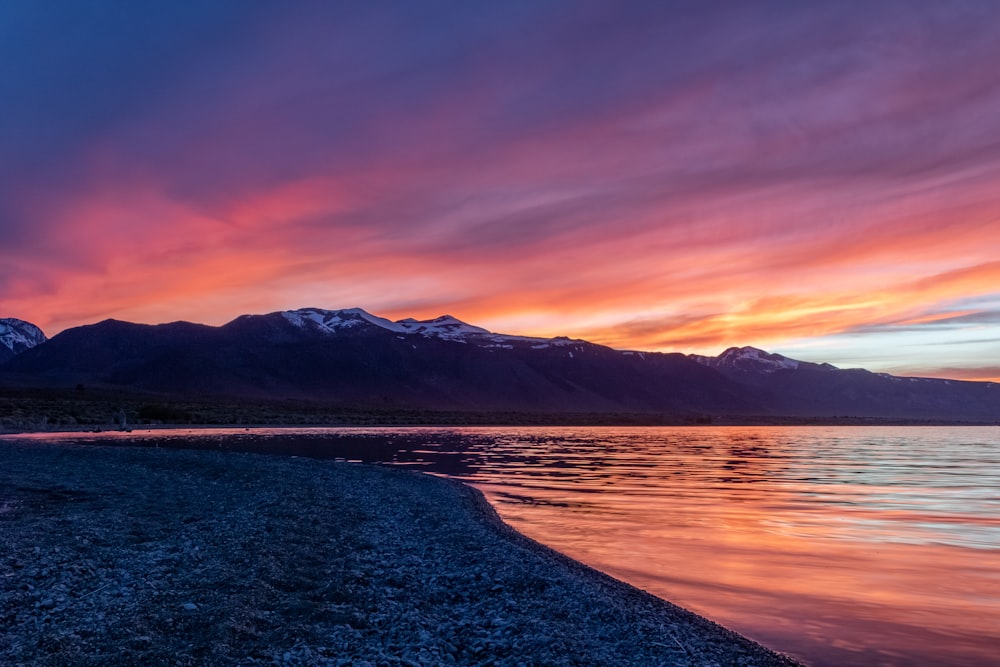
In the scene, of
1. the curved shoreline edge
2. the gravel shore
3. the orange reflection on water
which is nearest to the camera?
the gravel shore

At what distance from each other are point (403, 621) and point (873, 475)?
37.8 m

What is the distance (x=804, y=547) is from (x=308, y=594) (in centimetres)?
1388

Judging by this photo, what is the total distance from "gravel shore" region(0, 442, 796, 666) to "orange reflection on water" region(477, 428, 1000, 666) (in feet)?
5.71

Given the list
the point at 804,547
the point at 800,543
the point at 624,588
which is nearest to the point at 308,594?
the point at 624,588

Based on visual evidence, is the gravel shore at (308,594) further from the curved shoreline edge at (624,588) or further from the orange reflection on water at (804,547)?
the orange reflection on water at (804,547)

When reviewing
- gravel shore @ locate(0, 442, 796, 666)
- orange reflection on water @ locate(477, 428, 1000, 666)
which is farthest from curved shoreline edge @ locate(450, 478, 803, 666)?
orange reflection on water @ locate(477, 428, 1000, 666)

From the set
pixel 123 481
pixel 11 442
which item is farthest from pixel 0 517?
pixel 11 442

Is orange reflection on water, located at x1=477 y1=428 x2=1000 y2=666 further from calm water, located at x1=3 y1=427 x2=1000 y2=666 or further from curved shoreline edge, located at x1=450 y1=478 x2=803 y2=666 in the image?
curved shoreline edge, located at x1=450 y1=478 x2=803 y2=666

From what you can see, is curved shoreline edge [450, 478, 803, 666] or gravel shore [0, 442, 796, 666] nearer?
gravel shore [0, 442, 796, 666]

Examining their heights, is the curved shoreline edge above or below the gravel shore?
below

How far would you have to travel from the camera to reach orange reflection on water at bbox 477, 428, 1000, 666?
13.0 meters

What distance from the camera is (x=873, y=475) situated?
1629 inches

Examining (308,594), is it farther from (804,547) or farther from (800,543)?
(800,543)

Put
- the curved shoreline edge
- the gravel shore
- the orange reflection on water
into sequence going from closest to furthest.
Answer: the gravel shore → the curved shoreline edge → the orange reflection on water
